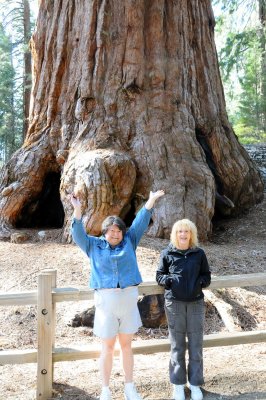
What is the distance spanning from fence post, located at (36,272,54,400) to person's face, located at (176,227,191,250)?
→ 47.3 inches

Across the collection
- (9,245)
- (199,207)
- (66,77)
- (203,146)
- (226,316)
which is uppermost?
(66,77)

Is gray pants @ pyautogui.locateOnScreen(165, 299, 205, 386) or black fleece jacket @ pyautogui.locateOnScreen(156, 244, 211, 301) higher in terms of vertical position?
black fleece jacket @ pyautogui.locateOnScreen(156, 244, 211, 301)

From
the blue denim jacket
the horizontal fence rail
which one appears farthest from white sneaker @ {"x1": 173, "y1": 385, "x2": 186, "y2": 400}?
the blue denim jacket

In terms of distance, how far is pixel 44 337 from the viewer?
382 cm

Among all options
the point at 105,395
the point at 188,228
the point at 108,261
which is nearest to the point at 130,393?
the point at 105,395

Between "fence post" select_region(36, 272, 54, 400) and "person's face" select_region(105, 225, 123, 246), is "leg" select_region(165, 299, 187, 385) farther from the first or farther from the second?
"fence post" select_region(36, 272, 54, 400)

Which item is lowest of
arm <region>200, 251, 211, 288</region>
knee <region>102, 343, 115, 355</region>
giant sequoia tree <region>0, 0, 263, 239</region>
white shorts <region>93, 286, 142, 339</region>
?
knee <region>102, 343, 115, 355</region>

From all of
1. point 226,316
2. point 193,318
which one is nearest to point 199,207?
point 226,316

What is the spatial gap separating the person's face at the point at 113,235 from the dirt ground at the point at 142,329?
140 cm

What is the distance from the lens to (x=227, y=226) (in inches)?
367

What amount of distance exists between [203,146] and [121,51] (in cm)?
259

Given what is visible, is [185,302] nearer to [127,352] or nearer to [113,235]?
[127,352]

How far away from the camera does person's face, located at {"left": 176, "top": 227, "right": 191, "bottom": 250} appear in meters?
3.73

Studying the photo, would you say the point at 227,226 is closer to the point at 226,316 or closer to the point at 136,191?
the point at 136,191
